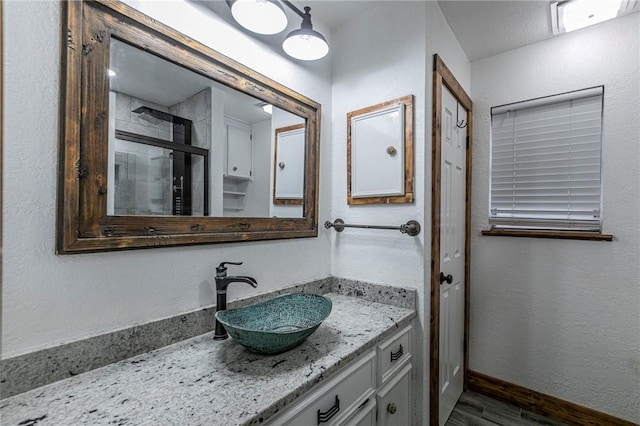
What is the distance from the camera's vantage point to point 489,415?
5.77ft

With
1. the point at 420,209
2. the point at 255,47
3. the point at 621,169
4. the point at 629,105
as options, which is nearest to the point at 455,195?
the point at 420,209

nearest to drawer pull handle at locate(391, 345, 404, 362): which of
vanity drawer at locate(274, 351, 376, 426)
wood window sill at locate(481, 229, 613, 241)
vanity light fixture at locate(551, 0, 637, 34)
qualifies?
vanity drawer at locate(274, 351, 376, 426)

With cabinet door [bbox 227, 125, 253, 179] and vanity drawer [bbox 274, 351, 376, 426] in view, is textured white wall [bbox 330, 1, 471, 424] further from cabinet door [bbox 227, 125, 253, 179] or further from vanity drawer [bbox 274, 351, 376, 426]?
cabinet door [bbox 227, 125, 253, 179]

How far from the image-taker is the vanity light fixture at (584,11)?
1.44 metres

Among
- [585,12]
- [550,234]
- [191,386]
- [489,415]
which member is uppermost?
[585,12]

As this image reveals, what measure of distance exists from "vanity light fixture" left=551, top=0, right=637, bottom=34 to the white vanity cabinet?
184 centimetres

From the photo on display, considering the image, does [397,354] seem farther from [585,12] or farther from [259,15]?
[585,12]

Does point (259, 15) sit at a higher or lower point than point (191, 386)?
higher

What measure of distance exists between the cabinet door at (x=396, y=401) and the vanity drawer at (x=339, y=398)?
98 mm

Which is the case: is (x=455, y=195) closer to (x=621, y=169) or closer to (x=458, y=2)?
(x=621, y=169)

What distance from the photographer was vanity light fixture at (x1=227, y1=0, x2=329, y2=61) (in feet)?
3.59

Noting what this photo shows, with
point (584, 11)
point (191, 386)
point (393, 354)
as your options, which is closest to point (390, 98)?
point (584, 11)

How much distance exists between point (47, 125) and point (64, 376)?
67cm

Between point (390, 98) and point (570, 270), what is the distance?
4.90 feet
